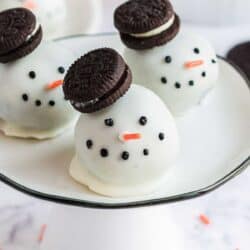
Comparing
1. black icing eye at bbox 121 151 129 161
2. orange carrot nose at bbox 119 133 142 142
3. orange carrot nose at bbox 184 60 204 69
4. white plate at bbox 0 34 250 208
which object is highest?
orange carrot nose at bbox 119 133 142 142

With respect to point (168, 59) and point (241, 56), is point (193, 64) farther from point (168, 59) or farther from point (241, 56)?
point (241, 56)

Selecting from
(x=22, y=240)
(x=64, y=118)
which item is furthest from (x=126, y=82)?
(x=22, y=240)

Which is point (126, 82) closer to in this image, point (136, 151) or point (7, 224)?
point (136, 151)

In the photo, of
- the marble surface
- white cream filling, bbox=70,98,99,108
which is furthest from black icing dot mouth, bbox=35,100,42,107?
the marble surface

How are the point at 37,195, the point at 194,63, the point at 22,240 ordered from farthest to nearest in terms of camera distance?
the point at 22,240, the point at 194,63, the point at 37,195

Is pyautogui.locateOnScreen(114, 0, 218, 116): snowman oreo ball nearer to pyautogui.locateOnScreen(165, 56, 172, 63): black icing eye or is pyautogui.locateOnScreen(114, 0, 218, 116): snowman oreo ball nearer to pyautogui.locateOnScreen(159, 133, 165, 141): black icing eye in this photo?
pyautogui.locateOnScreen(165, 56, 172, 63): black icing eye

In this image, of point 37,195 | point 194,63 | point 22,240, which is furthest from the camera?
point 22,240

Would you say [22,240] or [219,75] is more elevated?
[219,75]
